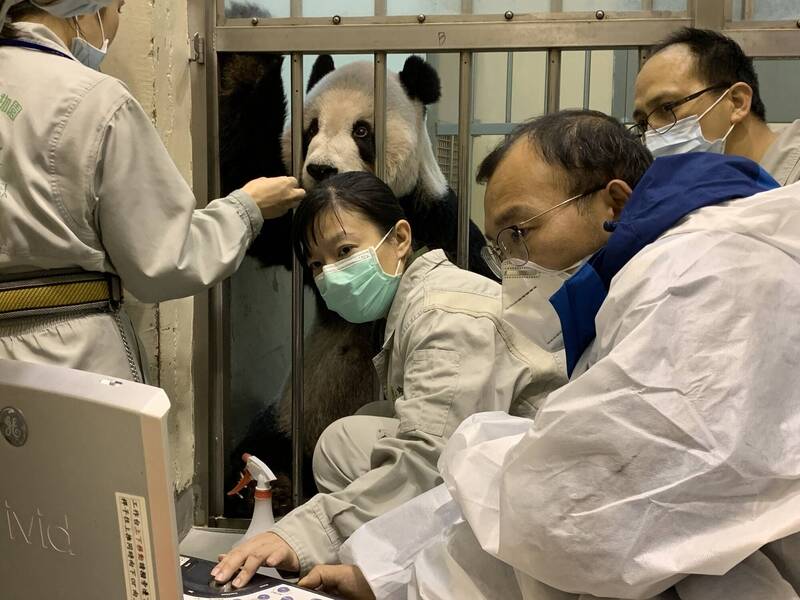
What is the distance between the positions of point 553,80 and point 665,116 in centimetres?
29

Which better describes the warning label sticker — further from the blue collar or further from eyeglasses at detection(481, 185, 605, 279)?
eyeglasses at detection(481, 185, 605, 279)

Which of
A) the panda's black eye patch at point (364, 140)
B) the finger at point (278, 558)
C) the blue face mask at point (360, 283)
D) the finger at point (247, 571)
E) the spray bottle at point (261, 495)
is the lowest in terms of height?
the spray bottle at point (261, 495)

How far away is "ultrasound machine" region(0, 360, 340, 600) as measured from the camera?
0.51 meters

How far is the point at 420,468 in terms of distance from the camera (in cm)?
130

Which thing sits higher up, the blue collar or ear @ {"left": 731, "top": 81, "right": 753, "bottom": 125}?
ear @ {"left": 731, "top": 81, "right": 753, "bottom": 125}

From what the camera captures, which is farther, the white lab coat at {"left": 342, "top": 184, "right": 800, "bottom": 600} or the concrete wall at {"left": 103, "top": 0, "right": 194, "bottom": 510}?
the concrete wall at {"left": 103, "top": 0, "right": 194, "bottom": 510}

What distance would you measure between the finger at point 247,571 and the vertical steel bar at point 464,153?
3.36 feet

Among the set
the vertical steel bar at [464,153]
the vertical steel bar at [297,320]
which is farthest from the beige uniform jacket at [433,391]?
the vertical steel bar at [297,320]

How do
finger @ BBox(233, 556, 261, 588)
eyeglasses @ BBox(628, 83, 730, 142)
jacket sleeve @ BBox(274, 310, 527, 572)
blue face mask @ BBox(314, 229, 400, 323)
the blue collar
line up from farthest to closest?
1. eyeglasses @ BBox(628, 83, 730, 142)
2. blue face mask @ BBox(314, 229, 400, 323)
3. jacket sleeve @ BBox(274, 310, 527, 572)
4. finger @ BBox(233, 556, 261, 588)
5. the blue collar

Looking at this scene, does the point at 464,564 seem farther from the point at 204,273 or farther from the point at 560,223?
the point at 204,273

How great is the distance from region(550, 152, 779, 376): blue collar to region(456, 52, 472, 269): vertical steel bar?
0.99 meters

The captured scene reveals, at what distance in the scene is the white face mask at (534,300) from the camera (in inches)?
45.8

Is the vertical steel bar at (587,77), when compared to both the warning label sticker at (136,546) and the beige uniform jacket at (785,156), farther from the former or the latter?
the warning label sticker at (136,546)

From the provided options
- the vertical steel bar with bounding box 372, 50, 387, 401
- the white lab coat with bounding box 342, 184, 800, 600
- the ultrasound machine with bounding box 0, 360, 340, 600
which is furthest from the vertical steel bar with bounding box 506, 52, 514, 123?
the ultrasound machine with bounding box 0, 360, 340, 600
